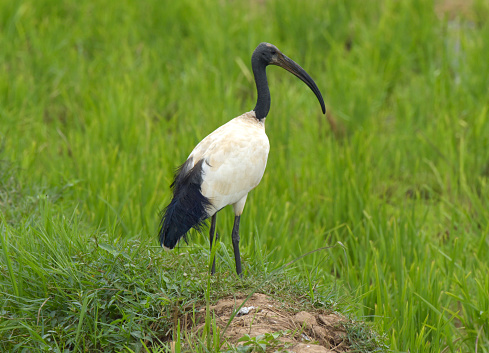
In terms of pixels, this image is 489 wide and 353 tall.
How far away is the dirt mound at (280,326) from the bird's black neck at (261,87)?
1.00 m

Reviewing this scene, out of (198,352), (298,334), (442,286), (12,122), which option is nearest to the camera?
(198,352)

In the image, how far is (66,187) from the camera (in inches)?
172

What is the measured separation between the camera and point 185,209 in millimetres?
3020

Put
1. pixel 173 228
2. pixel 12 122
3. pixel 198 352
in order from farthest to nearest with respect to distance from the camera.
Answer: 1. pixel 12 122
2. pixel 173 228
3. pixel 198 352

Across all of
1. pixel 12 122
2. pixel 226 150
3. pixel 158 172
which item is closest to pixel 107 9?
pixel 12 122

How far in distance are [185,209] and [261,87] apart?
81 centimetres

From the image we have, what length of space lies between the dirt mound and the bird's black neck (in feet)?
3.27

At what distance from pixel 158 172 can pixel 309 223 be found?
45.2 inches

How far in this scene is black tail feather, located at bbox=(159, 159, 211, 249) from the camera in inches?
117

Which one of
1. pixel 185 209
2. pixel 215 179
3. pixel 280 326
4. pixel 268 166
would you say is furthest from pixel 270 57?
pixel 268 166

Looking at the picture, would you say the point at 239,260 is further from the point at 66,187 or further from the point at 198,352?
the point at 66,187

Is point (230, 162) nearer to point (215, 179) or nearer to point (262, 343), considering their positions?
point (215, 179)

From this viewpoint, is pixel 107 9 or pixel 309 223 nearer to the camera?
pixel 309 223

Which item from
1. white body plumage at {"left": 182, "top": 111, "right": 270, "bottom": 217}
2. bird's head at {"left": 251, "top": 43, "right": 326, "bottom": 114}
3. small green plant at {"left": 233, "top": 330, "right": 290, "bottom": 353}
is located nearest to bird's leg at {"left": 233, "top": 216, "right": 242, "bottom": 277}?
white body plumage at {"left": 182, "top": 111, "right": 270, "bottom": 217}
